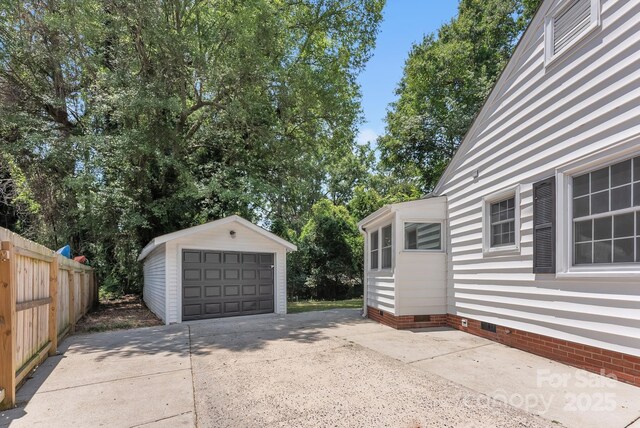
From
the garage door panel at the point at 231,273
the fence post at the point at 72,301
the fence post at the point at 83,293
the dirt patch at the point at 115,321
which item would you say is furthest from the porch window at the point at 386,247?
the fence post at the point at 83,293

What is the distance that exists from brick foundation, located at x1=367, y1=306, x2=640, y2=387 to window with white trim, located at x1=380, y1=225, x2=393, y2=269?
1.32 meters

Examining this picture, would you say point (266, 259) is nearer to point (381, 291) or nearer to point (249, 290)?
point (249, 290)

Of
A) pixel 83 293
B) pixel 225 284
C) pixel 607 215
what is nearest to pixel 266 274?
pixel 225 284

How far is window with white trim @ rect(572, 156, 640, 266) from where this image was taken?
13.0 feet

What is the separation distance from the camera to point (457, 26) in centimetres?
1750

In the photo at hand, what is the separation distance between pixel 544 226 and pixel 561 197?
481 mm

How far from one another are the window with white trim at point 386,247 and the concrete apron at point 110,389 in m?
4.66

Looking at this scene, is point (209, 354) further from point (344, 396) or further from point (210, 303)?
point (210, 303)

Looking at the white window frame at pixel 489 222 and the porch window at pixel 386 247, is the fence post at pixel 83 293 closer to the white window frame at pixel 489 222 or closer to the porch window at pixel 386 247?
the porch window at pixel 386 247

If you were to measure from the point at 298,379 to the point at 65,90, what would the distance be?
13.9 metres

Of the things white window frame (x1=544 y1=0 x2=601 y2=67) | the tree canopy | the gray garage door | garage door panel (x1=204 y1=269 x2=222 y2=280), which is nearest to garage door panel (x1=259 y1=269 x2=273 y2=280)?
the gray garage door

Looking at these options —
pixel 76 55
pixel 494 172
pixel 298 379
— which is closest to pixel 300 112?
pixel 76 55

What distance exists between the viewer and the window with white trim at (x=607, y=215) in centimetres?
398

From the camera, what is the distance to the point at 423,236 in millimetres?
8086
